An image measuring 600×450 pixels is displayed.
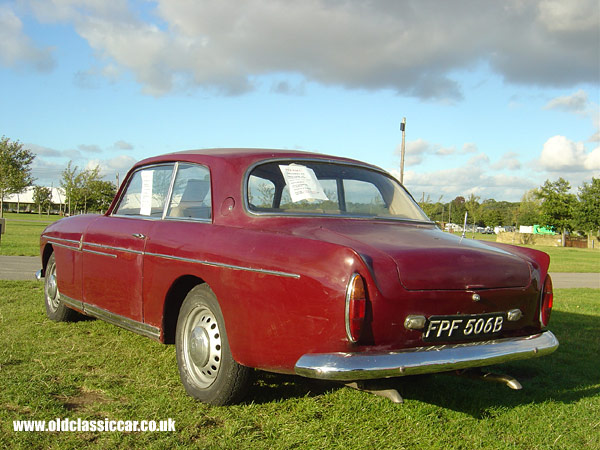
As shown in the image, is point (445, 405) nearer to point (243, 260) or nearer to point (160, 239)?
point (243, 260)

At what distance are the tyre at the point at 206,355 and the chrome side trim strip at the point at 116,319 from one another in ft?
0.94

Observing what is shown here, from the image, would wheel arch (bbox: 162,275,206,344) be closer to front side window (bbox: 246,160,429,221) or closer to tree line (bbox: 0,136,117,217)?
front side window (bbox: 246,160,429,221)

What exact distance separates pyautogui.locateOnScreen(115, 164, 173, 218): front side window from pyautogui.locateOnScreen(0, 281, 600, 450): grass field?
45.6 inches

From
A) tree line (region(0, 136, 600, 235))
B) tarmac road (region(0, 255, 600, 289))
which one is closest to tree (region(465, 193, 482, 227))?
tree line (region(0, 136, 600, 235))

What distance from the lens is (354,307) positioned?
2758 millimetres

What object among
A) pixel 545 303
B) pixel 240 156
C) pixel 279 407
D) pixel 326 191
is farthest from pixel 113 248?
pixel 545 303

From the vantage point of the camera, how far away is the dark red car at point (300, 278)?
2.84 m

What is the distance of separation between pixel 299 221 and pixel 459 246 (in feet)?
3.23

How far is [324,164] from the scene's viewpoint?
164 inches

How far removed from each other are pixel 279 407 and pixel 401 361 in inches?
39.9

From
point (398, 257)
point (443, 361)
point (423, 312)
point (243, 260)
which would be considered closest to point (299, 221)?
point (243, 260)

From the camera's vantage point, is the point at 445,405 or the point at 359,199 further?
the point at 359,199

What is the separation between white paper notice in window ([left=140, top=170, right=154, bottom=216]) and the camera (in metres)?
4.54

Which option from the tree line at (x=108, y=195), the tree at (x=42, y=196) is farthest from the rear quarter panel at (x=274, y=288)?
the tree at (x=42, y=196)
